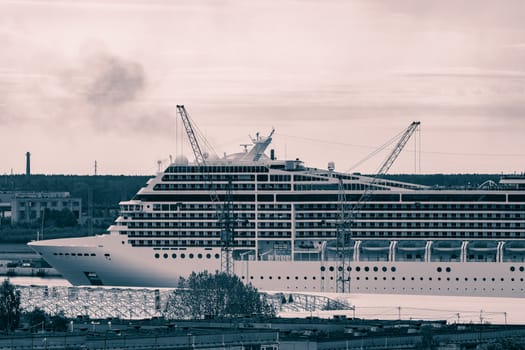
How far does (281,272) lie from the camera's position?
142000 millimetres

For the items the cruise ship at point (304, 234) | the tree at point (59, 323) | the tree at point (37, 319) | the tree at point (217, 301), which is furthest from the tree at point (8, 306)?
the cruise ship at point (304, 234)

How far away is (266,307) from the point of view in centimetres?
11700

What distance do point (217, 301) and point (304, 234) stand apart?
26.2 meters

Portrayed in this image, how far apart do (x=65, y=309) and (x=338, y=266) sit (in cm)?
2363

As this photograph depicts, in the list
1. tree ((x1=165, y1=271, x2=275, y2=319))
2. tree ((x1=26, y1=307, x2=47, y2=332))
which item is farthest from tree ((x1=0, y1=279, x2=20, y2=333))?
tree ((x1=165, y1=271, x2=275, y2=319))

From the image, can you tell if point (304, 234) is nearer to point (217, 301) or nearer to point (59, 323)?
point (217, 301)

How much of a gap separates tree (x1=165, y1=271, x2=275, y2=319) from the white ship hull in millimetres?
18245

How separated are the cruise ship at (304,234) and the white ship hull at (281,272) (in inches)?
2.4

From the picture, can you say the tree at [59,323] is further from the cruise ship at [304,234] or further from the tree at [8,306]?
the cruise ship at [304,234]

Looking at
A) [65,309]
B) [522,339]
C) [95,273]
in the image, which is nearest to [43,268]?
[95,273]

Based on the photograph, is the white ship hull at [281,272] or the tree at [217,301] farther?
the white ship hull at [281,272]

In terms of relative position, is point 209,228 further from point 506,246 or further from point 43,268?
point 43,268

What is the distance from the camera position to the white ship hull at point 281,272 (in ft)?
458

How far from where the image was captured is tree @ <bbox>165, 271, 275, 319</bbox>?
384 feet
